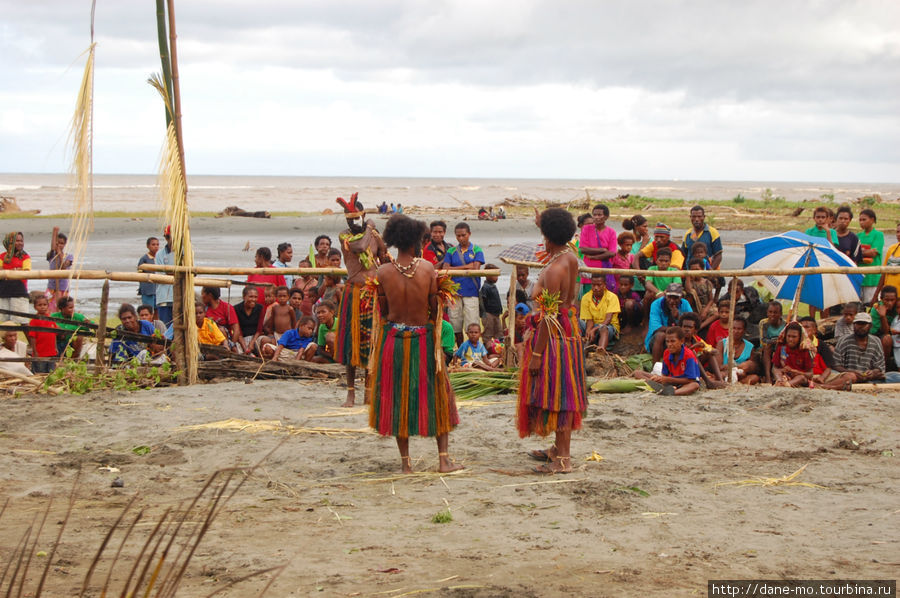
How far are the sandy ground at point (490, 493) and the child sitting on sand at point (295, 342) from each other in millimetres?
1260

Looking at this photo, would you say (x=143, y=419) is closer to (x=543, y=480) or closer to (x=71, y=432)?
(x=71, y=432)

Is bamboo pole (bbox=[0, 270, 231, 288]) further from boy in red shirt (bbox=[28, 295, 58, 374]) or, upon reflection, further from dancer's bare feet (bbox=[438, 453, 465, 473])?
dancer's bare feet (bbox=[438, 453, 465, 473])

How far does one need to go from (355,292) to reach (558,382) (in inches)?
93.8

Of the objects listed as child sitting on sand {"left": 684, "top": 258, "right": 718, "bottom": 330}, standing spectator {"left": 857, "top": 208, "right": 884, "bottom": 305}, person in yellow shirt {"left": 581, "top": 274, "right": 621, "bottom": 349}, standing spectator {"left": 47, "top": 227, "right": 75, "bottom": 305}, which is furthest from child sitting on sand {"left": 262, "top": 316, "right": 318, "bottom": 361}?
standing spectator {"left": 857, "top": 208, "right": 884, "bottom": 305}

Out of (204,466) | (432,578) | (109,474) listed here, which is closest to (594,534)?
(432,578)

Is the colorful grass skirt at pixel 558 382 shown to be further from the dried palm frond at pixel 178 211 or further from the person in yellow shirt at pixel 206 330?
the person in yellow shirt at pixel 206 330

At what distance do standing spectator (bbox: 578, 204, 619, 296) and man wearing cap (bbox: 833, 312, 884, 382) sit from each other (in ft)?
7.99

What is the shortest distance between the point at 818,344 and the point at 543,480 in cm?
446

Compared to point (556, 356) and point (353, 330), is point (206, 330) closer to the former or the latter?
point (353, 330)

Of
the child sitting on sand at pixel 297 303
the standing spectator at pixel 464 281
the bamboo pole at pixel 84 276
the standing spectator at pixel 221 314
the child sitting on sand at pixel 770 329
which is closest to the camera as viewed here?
the bamboo pole at pixel 84 276

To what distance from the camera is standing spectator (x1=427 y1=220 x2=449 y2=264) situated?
10041mm

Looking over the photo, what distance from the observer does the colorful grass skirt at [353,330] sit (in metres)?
7.25

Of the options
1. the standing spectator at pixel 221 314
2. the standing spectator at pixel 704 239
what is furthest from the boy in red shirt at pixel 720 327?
the standing spectator at pixel 221 314

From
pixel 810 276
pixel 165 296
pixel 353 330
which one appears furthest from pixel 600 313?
pixel 165 296
